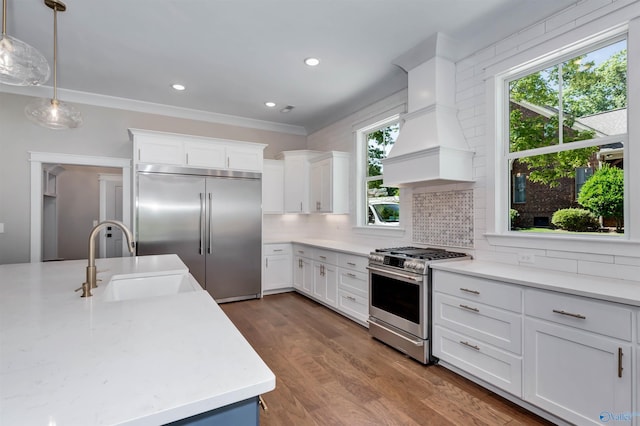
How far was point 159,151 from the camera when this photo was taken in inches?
163

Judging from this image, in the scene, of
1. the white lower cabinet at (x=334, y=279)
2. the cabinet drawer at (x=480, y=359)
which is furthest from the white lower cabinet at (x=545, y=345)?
the white lower cabinet at (x=334, y=279)

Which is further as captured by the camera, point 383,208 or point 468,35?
point 383,208

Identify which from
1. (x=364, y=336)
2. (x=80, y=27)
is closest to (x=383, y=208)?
(x=364, y=336)

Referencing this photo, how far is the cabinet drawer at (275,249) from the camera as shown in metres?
4.94

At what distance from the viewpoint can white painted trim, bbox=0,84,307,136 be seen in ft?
12.9

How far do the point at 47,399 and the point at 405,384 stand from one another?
2.30 m

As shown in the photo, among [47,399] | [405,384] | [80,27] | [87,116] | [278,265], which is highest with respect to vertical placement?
[80,27]

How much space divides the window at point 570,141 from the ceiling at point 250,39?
1.56 feet

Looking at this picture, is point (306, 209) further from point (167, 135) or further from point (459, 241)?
point (459, 241)

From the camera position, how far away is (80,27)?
2707 mm

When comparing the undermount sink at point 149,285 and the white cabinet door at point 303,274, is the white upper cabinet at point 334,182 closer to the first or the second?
the white cabinet door at point 303,274

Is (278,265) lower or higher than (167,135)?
lower

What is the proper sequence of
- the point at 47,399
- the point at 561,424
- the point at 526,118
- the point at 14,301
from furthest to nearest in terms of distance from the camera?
the point at 526,118, the point at 561,424, the point at 14,301, the point at 47,399

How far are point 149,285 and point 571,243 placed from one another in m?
2.90
